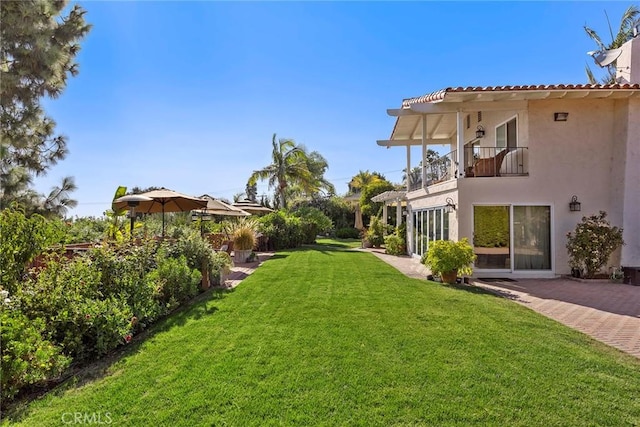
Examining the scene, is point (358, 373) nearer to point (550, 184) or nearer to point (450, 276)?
point (450, 276)

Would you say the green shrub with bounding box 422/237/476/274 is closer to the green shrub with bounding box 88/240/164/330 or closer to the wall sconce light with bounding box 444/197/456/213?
the wall sconce light with bounding box 444/197/456/213

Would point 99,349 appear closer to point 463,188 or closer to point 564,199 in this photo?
point 463,188

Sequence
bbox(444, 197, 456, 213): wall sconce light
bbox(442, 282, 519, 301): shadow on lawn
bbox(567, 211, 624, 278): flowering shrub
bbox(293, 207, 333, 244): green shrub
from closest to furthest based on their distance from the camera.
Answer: bbox(442, 282, 519, 301): shadow on lawn
bbox(567, 211, 624, 278): flowering shrub
bbox(444, 197, 456, 213): wall sconce light
bbox(293, 207, 333, 244): green shrub

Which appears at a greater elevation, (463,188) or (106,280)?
(463,188)

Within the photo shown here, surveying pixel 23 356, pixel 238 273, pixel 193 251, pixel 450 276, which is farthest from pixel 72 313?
pixel 450 276

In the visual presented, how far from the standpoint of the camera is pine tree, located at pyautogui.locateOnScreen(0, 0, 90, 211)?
7.82 metres

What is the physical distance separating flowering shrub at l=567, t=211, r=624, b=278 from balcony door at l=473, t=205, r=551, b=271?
856 mm

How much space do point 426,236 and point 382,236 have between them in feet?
24.4

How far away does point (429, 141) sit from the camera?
2058 centimetres

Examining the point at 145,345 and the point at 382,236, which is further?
the point at 382,236

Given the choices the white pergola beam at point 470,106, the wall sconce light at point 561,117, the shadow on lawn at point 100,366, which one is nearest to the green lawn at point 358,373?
the shadow on lawn at point 100,366

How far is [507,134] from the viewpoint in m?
14.1

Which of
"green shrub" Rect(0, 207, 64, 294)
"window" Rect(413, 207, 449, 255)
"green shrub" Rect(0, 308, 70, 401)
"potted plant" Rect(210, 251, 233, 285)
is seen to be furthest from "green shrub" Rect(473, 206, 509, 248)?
"green shrub" Rect(0, 207, 64, 294)

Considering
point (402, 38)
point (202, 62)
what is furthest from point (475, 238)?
point (202, 62)
